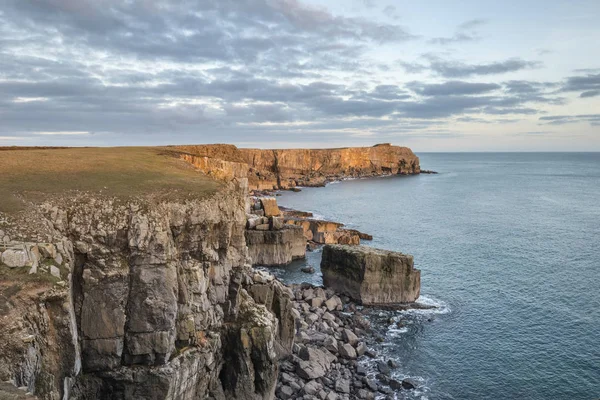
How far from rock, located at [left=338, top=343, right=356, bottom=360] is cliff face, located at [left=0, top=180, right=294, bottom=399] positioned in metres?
10.4

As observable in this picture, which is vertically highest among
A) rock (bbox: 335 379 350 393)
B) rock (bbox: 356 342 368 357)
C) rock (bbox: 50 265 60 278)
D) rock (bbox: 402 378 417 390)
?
rock (bbox: 50 265 60 278)

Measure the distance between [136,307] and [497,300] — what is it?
38.6m

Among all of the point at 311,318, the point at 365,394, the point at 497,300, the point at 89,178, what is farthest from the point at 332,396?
the point at 497,300

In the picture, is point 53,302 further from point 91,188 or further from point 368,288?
point 368,288

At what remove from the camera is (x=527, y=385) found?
3036 centimetres

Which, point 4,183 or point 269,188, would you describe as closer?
point 4,183

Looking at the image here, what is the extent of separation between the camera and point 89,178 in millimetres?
22781

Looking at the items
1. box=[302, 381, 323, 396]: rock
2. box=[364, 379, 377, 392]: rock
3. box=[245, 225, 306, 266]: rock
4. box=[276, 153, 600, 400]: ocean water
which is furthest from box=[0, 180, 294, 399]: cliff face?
box=[245, 225, 306, 266]: rock

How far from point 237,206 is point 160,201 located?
4.91 m

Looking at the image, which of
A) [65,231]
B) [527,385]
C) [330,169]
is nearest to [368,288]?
[527,385]

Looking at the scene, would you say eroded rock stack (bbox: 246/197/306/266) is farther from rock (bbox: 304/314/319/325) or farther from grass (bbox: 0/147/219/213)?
grass (bbox: 0/147/219/213)

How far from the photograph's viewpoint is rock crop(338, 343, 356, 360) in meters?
33.0

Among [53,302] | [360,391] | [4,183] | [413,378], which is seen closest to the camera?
[53,302]

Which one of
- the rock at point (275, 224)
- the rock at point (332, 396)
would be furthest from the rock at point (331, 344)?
the rock at point (275, 224)
